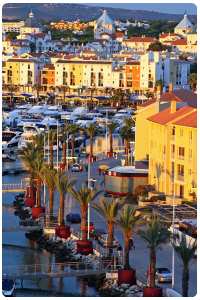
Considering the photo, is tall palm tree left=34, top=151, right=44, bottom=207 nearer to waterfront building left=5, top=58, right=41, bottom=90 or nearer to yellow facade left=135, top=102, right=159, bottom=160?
yellow facade left=135, top=102, right=159, bottom=160

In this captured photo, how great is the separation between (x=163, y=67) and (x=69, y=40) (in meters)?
17.8

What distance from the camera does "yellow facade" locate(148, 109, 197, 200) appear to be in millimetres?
10523

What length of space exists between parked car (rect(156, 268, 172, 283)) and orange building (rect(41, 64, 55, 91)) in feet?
88.2

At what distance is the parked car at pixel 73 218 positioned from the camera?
32.5 feet

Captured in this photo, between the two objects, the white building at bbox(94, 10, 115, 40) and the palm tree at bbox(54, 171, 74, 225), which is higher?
the white building at bbox(94, 10, 115, 40)

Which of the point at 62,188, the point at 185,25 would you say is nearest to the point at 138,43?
the point at 185,25

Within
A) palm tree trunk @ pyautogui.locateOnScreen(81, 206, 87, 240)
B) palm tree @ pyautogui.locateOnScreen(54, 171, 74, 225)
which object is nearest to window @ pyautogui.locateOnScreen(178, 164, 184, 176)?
palm tree @ pyautogui.locateOnScreen(54, 171, 74, 225)

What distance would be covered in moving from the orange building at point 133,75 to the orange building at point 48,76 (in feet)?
9.23

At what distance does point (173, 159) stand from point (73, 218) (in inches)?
63.4

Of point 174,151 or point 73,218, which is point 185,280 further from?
point 174,151

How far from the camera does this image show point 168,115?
457 inches

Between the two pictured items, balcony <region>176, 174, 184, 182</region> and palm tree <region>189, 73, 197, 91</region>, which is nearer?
balcony <region>176, 174, 184, 182</region>

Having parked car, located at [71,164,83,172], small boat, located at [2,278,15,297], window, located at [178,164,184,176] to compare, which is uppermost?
window, located at [178,164,184,176]

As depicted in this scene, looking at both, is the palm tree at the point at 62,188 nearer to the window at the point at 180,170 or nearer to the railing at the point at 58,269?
the railing at the point at 58,269
